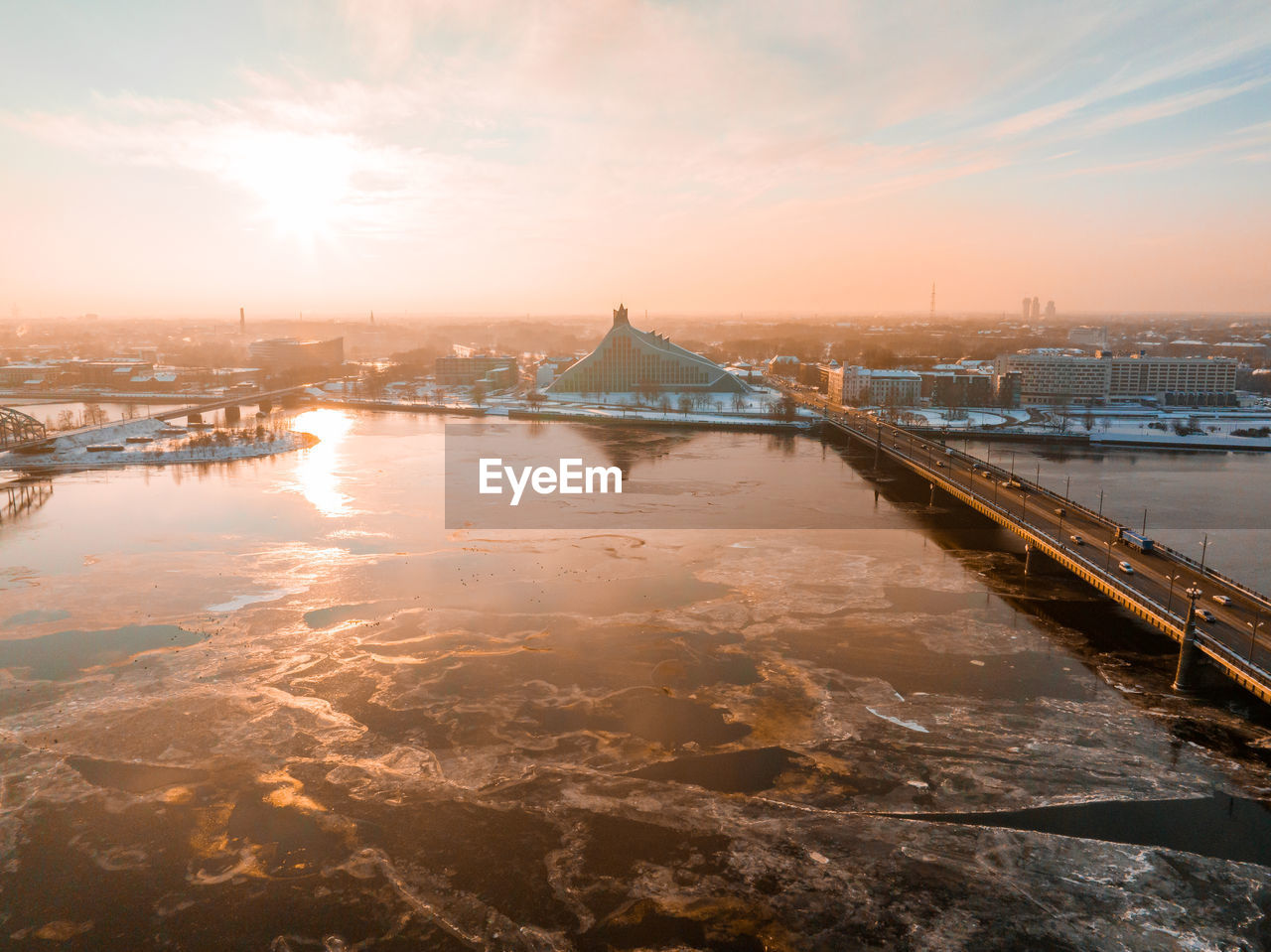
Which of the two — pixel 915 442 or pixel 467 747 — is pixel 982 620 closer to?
pixel 467 747

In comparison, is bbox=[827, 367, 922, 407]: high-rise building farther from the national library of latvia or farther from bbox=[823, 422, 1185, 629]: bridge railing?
bbox=[823, 422, 1185, 629]: bridge railing

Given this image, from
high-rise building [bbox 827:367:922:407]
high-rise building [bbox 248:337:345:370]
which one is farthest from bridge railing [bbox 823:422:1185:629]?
high-rise building [bbox 248:337:345:370]

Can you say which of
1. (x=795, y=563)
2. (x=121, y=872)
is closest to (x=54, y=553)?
(x=121, y=872)

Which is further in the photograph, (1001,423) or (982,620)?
(1001,423)

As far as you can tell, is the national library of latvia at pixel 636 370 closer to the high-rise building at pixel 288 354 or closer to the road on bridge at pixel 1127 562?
the road on bridge at pixel 1127 562

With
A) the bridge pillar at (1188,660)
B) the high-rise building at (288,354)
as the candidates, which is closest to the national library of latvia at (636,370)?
the high-rise building at (288,354)

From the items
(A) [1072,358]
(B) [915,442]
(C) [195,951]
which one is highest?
(A) [1072,358]

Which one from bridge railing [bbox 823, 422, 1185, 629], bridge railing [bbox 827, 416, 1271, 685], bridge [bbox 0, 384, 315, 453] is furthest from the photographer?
bridge [bbox 0, 384, 315, 453]
